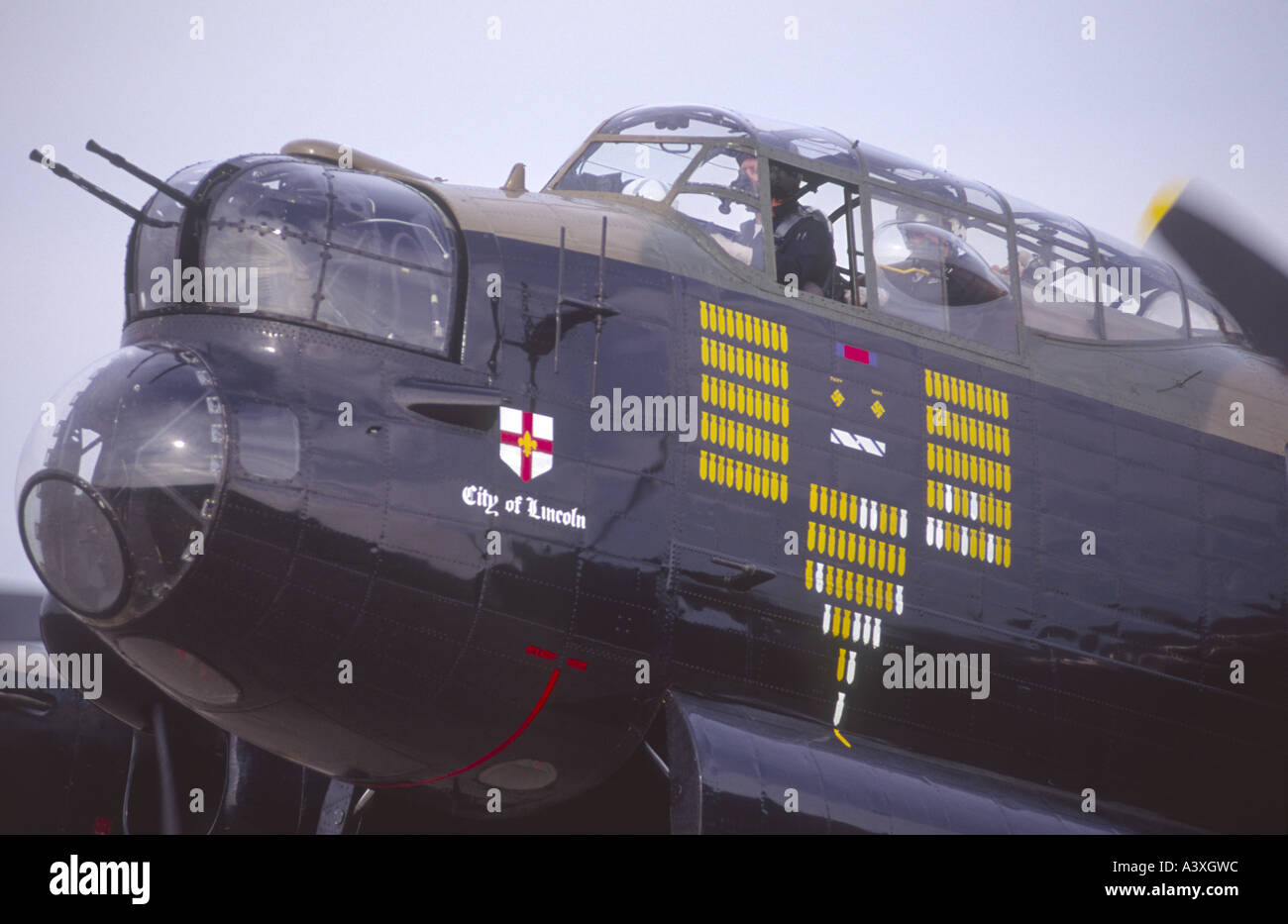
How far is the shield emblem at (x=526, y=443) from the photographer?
33.3ft

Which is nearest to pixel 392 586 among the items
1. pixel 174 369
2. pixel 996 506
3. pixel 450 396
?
pixel 450 396

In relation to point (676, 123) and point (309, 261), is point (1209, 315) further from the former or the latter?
point (309, 261)

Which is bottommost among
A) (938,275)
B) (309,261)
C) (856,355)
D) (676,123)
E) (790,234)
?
(856,355)

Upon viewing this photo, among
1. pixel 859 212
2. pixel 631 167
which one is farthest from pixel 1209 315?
pixel 631 167

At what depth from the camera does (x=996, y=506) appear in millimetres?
11953

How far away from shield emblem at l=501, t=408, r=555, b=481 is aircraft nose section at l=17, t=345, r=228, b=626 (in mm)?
1895

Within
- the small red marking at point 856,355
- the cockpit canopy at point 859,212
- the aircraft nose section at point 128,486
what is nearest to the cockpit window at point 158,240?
the aircraft nose section at point 128,486

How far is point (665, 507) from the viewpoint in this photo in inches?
417

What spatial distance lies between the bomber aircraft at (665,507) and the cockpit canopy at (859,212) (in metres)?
0.04

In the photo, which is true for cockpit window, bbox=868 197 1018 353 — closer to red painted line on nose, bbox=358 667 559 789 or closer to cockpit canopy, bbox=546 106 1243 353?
cockpit canopy, bbox=546 106 1243 353

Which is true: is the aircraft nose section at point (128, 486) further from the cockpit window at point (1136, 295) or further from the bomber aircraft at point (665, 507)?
the cockpit window at point (1136, 295)

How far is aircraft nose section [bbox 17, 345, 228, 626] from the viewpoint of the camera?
934 centimetres

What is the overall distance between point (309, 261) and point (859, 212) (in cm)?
479
